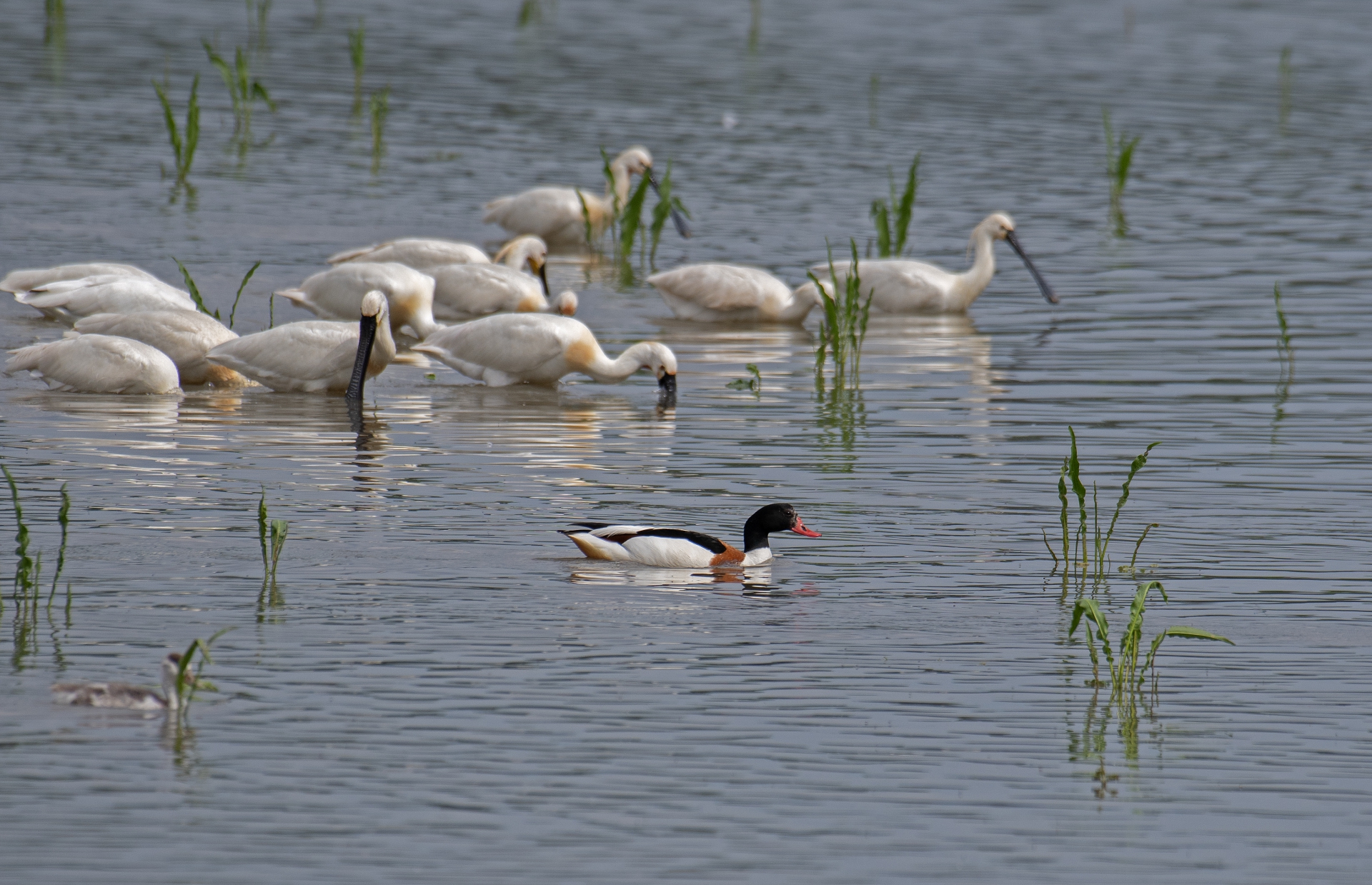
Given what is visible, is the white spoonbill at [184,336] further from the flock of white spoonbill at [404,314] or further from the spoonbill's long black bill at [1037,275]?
the spoonbill's long black bill at [1037,275]

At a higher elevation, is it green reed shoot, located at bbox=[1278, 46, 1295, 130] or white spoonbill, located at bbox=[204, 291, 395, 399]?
green reed shoot, located at bbox=[1278, 46, 1295, 130]

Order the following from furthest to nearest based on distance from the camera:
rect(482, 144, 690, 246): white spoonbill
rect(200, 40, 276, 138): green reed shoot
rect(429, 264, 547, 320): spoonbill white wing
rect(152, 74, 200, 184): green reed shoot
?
rect(200, 40, 276, 138): green reed shoot
rect(482, 144, 690, 246): white spoonbill
rect(152, 74, 200, 184): green reed shoot
rect(429, 264, 547, 320): spoonbill white wing

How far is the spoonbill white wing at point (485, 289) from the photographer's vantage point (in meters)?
19.0

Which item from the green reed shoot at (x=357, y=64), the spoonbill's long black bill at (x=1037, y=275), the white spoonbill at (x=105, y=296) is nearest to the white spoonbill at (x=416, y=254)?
the white spoonbill at (x=105, y=296)

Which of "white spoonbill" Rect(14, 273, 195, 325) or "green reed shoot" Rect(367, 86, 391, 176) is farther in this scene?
"green reed shoot" Rect(367, 86, 391, 176)

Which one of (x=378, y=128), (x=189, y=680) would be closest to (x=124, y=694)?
(x=189, y=680)

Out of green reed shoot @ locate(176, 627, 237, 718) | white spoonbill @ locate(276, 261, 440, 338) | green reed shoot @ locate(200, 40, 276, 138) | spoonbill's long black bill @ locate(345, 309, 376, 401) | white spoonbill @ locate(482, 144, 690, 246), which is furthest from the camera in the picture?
green reed shoot @ locate(200, 40, 276, 138)

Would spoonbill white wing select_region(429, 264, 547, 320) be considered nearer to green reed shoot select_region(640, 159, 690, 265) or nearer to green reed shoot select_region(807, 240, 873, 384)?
green reed shoot select_region(640, 159, 690, 265)

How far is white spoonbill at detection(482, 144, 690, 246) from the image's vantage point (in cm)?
2327

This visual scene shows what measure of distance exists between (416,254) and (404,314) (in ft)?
6.84

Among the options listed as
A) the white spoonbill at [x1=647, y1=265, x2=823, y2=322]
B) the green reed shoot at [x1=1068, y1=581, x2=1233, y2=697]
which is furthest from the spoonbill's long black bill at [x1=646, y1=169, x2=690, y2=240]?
the green reed shoot at [x1=1068, y1=581, x2=1233, y2=697]

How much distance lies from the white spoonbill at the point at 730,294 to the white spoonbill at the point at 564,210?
10.9ft

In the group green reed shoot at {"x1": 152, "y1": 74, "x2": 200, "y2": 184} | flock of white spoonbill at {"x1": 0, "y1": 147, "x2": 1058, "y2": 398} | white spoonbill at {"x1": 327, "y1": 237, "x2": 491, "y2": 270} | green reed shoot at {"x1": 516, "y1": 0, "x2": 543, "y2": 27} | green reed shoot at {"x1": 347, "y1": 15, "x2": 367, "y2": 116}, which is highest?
green reed shoot at {"x1": 516, "y1": 0, "x2": 543, "y2": 27}

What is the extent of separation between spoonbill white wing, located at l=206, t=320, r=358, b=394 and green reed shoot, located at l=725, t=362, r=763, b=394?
284 centimetres
